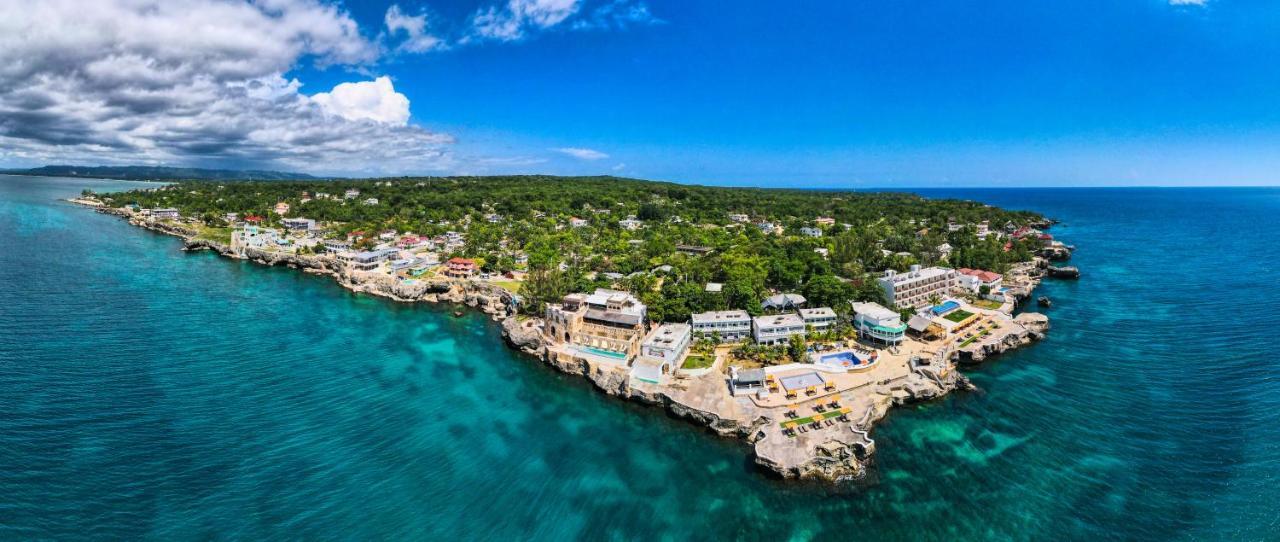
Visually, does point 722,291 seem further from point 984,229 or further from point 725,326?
point 984,229

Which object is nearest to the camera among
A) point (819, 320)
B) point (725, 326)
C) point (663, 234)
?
point (725, 326)

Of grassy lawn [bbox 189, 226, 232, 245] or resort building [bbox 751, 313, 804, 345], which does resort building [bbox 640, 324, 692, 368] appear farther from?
grassy lawn [bbox 189, 226, 232, 245]

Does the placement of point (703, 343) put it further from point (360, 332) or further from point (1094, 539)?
point (360, 332)

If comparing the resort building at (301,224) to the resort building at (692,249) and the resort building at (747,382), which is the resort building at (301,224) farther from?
the resort building at (747,382)

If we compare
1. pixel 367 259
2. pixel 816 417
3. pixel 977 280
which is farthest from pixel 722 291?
pixel 367 259

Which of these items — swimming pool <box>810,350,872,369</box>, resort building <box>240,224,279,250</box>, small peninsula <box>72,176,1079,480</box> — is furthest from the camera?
resort building <box>240,224,279,250</box>

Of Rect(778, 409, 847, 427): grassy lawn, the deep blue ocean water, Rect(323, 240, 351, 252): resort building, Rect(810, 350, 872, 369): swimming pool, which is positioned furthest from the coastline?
Rect(323, 240, 351, 252): resort building
